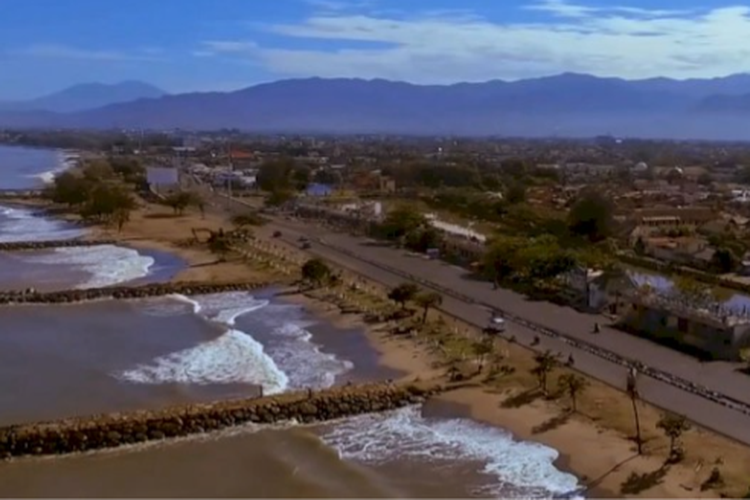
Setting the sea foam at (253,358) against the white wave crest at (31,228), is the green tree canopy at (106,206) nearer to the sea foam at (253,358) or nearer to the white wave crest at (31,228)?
the white wave crest at (31,228)

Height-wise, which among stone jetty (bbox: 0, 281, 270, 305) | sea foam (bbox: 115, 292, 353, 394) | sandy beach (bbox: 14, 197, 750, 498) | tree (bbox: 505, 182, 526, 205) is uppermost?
tree (bbox: 505, 182, 526, 205)

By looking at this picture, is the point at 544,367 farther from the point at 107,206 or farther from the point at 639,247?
the point at 107,206

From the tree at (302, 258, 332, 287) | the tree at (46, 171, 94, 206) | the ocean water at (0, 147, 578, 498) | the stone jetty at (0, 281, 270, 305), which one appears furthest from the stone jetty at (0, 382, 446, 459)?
the tree at (46, 171, 94, 206)

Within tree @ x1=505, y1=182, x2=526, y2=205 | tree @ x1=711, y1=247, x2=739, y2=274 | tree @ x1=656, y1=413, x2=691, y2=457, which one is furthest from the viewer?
tree @ x1=505, y1=182, x2=526, y2=205

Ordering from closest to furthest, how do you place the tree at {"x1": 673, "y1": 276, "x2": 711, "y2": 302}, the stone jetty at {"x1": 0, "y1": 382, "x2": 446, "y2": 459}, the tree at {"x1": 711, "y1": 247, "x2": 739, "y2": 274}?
the stone jetty at {"x1": 0, "y1": 382, "x2": 446, "y2": 459} < the tree at {"x1": 673, "y1": 276, "x2": 711, "y2": 302} < the tree at {"x1": 711, "y1": 247, "x2": 739, "y2": 274}

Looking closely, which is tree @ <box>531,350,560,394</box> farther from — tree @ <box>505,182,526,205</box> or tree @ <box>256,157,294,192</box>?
tree @ <box>256,157,294,192</box>

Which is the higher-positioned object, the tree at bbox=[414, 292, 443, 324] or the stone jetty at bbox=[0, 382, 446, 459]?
the tree at bbox=[414, 292, 443, 324]

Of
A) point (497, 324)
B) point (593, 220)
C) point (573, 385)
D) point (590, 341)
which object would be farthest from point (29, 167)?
point (573, 385)

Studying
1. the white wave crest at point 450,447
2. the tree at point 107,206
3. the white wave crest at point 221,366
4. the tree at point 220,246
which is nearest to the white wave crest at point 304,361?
the white wave crest at point 221,366
